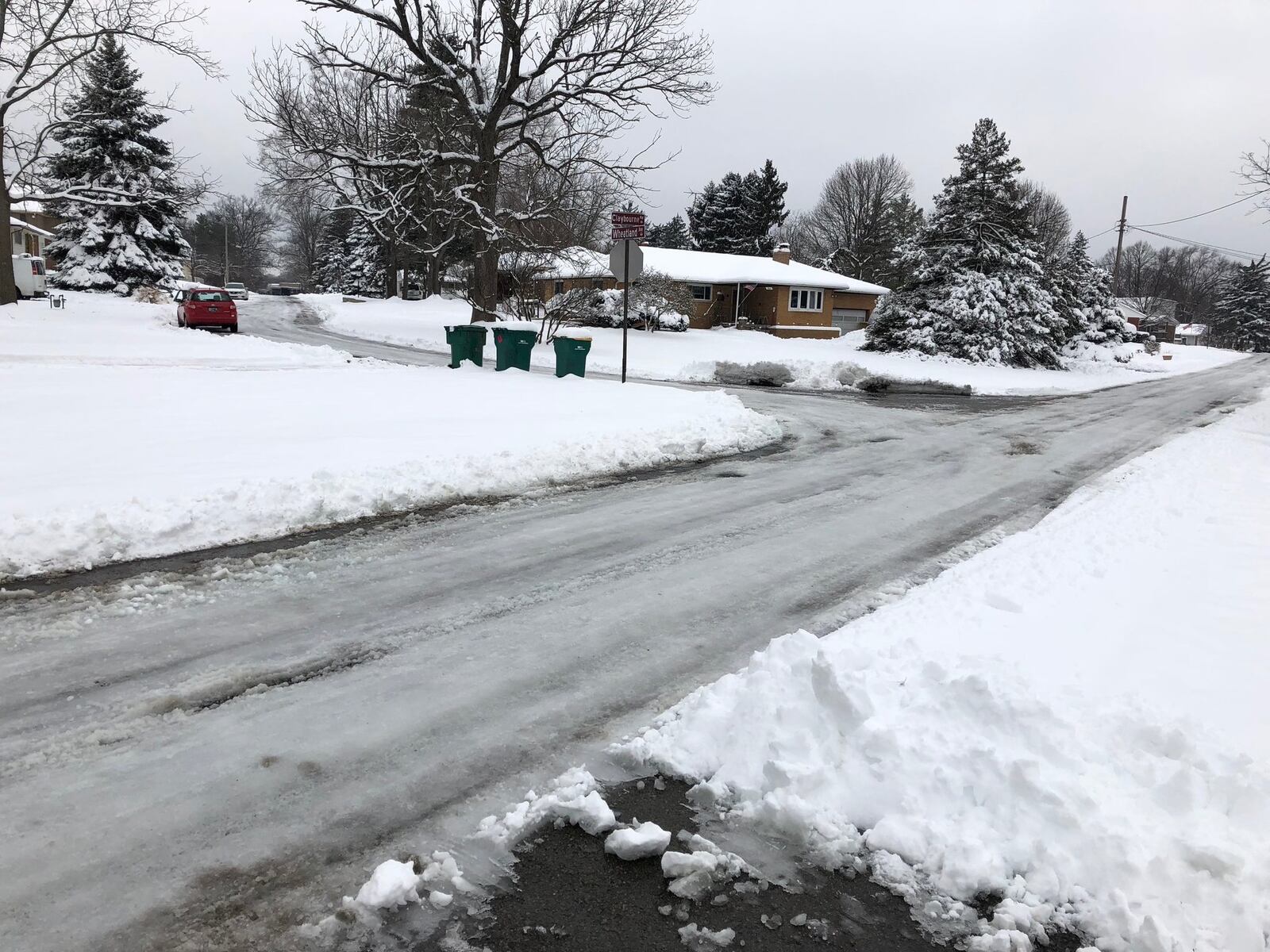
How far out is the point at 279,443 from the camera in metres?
8.65

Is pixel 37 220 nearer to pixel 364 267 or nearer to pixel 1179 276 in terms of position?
pixel 364 267

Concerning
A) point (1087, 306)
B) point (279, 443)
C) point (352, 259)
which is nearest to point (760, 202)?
point (1087, 306)

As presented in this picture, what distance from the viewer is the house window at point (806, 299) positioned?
45.3m

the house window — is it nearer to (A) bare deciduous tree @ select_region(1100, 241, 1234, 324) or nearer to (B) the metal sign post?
(B) the metal sign post

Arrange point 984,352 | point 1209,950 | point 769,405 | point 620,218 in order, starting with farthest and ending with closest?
point 984,352, point 769,405, point 620,218, point 1209,950

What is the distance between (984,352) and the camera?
1208 inches

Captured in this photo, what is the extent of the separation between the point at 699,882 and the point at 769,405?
1424cm

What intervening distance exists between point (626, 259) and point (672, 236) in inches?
2564

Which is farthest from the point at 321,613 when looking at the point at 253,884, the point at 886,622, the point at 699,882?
the point at 886,622

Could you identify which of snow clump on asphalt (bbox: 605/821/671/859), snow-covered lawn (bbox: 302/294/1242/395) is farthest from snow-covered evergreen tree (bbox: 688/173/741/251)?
snow clump on asphalt (bbox: 605/821/671/859)

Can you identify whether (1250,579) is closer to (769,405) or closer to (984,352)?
(769,405)

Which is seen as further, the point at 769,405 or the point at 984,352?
the point at 984,352

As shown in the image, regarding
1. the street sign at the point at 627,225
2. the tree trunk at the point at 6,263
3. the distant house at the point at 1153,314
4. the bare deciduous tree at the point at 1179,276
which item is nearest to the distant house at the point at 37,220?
the tree trunk at the point at 6,263

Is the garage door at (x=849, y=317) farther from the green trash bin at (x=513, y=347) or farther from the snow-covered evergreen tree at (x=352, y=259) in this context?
the snow-covered evergreen tree at (x=352, y=259)
